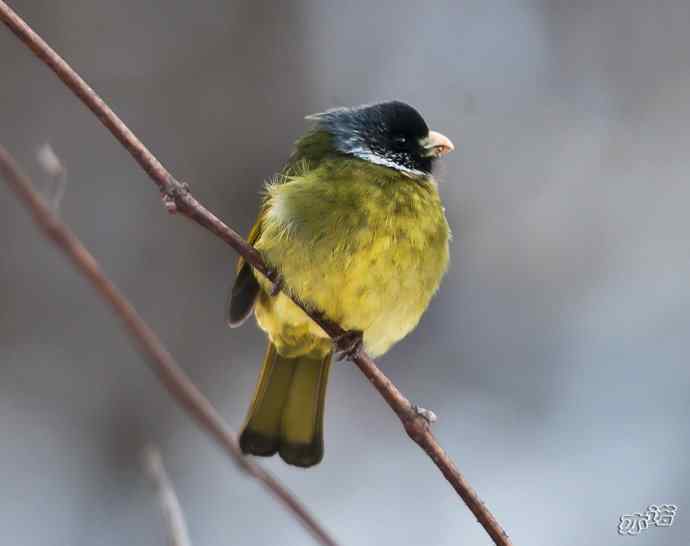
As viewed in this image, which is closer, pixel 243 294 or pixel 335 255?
pixel 335 255

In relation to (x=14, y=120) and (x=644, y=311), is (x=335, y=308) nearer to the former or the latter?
(x=14, y=120)

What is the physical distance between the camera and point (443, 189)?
5309 mm

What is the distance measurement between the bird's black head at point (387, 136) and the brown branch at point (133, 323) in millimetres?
2323

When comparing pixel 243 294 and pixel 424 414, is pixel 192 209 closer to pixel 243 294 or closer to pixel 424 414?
pixel 424 414

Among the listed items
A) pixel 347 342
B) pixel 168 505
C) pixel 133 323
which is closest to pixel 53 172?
pixel 133 323

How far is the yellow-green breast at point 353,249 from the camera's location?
3.25 meters

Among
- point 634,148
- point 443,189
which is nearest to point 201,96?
point 443,189

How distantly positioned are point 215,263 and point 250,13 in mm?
1320

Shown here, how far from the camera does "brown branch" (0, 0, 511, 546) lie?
1919 mm

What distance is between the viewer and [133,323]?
1.33m

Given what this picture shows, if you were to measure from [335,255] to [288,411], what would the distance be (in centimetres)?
70

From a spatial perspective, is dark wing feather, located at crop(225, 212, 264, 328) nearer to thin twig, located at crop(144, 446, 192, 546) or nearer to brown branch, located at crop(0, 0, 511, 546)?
brown branch, located at crop(0, 0, 511, 546)

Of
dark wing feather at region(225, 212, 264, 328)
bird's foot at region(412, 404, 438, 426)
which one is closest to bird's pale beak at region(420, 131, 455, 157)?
dark wing feather at region(225, 212, 264, 328)

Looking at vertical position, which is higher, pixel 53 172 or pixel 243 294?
pixel 53 172
